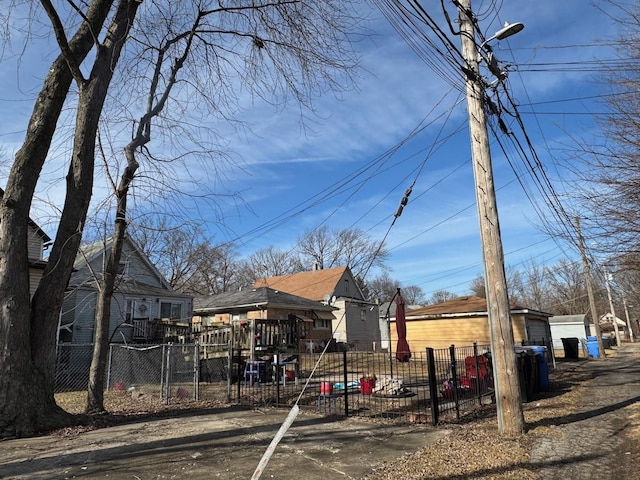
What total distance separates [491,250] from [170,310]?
19282 mm

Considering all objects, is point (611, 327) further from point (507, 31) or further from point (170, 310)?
point (507, 31)

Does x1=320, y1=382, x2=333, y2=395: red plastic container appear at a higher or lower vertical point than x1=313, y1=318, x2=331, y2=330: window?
lower

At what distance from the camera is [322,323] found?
97.3 feet

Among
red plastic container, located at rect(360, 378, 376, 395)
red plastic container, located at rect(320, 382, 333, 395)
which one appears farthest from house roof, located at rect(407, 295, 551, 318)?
red plastic container, located at rect(320, 382, 333, 395)

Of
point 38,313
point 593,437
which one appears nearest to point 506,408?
point 593,437

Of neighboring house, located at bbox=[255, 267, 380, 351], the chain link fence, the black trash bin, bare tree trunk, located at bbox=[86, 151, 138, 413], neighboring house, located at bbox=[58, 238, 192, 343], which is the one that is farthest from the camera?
neighboring house, located at bbox=[255, 267, 380, 351]

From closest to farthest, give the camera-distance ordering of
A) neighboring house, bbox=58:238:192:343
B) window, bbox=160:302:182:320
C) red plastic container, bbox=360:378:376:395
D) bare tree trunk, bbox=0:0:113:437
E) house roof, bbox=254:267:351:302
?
bare tree trunk, bbox=0:0:113:437 < red plastic container, bbox=360:378:376:395 < neighboring house, bbox=58:238:192:343 < window, bbox=160:302:182:320 < house roof, bbox=254:267:351:302

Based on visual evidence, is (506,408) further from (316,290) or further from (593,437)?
(316,290)

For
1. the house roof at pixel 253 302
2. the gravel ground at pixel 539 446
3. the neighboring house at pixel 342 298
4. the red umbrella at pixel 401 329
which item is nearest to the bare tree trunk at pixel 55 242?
the gravel ground at pixel 539 446

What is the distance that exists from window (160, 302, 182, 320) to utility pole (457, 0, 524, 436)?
1873 cm

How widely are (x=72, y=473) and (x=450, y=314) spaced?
21.8m

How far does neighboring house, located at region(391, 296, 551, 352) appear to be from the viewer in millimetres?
23359

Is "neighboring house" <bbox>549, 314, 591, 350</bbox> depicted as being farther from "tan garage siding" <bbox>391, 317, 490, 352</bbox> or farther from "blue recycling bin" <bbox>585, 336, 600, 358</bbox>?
"tan garage siding" <bbox>391, 317, 490, 352</bbox>

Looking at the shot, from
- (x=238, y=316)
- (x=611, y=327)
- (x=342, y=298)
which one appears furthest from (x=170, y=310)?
(x=611, y=327)
